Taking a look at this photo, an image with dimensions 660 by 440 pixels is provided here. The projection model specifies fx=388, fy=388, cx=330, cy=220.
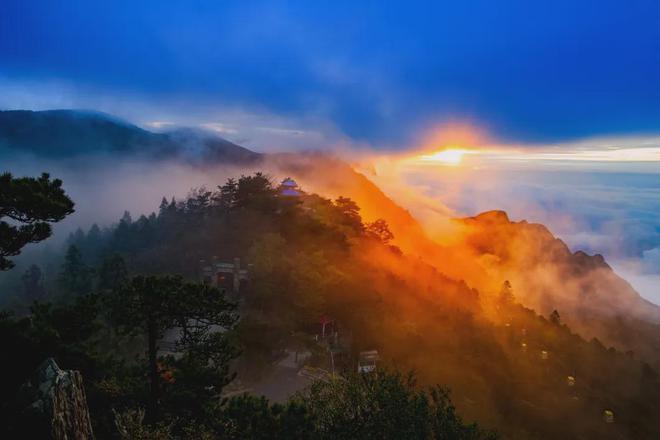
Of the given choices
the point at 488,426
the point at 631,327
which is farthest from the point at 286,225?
the point at 631,327

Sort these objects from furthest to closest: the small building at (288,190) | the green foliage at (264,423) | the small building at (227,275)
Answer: the small building at (288,190) < the small building at (227,275) < the green foliage at (264,423)

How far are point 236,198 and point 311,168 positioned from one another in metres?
48.0

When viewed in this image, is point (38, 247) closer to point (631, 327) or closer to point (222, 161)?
point (222, 161)

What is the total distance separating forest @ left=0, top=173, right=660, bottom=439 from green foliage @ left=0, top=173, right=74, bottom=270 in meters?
0.05

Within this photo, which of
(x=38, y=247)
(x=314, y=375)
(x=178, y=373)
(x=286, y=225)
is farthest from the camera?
(x=38, y=247)

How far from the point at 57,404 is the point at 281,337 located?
21595mm

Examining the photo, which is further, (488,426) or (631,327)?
(631,327)

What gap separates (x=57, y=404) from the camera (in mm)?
7840

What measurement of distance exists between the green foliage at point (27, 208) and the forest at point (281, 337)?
5 centimetres

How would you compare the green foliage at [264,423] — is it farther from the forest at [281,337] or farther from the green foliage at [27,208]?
the green foliage at [27,208]

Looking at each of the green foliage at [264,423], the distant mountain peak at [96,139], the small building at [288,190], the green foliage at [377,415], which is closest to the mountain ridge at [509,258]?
the distant mountain peak at [96,139]

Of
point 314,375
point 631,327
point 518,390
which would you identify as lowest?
point 631,327

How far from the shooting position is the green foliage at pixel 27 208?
10.7 m

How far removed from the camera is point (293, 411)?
1041cm
